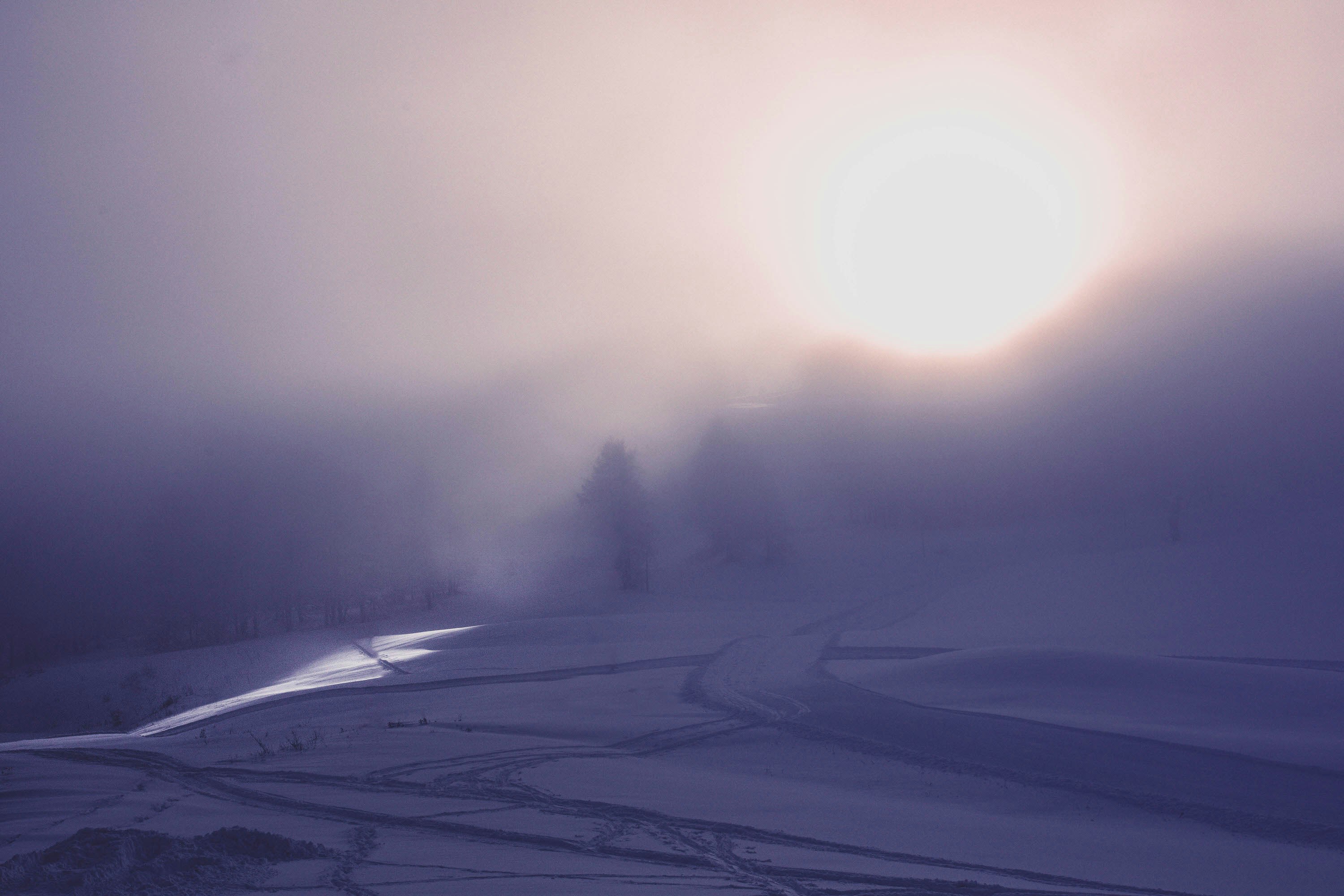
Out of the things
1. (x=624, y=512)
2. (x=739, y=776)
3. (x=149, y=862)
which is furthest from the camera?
(x=624, y=512)

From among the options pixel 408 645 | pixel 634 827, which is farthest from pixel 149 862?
pixel 408 645

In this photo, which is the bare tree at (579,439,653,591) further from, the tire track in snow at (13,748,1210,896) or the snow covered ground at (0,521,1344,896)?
the tire track in snow at (13,748,1210,896)

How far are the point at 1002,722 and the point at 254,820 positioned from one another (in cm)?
1481

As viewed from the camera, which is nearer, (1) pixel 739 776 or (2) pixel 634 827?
(2) pixel 634 827

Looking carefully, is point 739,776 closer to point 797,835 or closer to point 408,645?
point 797,835

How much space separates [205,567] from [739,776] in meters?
62.1

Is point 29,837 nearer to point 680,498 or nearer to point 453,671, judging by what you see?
point 453,671

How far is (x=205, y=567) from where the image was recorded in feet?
217

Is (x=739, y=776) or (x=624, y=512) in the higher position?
(x=624, y=512)

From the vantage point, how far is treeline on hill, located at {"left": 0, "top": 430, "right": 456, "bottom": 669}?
62.3 m

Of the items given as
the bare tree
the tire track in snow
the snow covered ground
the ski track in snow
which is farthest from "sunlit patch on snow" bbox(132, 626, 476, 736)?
the bare tree

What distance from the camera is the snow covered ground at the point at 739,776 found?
1001cm

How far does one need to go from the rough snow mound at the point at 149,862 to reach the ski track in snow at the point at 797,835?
39.5 inches

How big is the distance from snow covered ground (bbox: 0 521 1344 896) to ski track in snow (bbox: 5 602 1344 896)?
0.21ft
